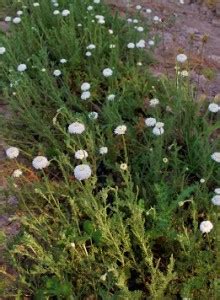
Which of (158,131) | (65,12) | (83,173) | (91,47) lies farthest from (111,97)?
(65,12)

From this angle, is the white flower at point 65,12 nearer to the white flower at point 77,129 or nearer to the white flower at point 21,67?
the white flower at point 21,67

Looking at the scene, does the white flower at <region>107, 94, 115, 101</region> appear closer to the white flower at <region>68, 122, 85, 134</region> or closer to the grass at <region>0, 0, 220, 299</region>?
the grass at <region>0, 0, 220, 299</region>

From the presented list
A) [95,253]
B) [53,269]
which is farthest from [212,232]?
[53,269]

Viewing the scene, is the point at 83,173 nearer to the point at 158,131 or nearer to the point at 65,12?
the point at 158,131

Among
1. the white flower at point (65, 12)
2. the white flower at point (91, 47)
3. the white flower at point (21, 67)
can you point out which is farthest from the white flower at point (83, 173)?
the white flower at point (65, 12)

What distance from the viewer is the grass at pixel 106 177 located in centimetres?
266

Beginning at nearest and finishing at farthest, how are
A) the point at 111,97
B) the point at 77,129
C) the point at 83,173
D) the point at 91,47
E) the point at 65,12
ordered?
the point at 83,173 < the point at 77,129 < the point at 111,97 < the point at 91,47 < the point at 65,12

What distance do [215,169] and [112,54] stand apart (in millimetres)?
1721

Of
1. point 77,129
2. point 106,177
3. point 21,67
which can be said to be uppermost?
point 77,129

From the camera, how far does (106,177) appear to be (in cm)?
351

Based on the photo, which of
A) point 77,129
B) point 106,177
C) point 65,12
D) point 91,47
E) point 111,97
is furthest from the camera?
point 65,12

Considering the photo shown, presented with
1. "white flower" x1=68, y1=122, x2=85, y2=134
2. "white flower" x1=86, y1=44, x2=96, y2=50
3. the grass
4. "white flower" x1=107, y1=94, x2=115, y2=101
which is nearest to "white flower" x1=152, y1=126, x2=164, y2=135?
the grass

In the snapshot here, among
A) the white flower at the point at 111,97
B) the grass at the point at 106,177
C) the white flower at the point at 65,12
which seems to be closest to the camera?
the grass at the point at 106,177

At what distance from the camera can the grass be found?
266 centimetres
